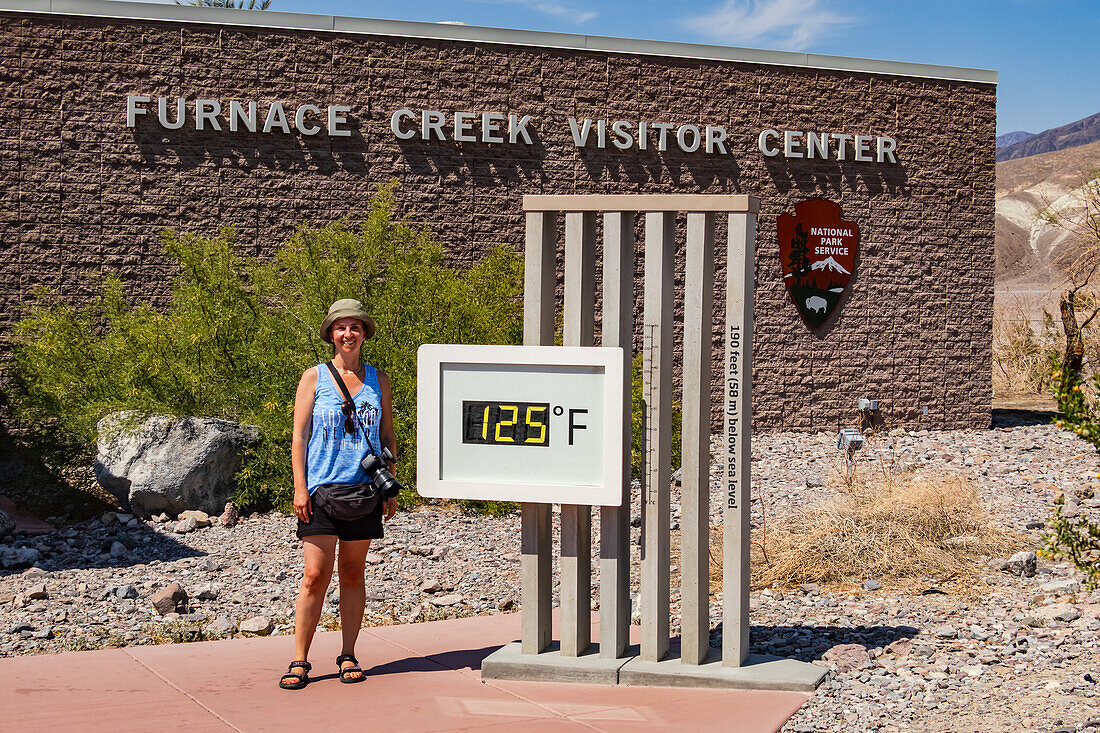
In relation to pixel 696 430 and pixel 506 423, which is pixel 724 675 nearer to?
pixel 696 430

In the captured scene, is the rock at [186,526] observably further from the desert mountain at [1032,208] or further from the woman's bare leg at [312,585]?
the desert mountain at [1032,208]

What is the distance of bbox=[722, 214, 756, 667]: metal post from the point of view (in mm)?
5641

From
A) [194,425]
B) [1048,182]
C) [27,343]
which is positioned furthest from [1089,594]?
[1048,182]

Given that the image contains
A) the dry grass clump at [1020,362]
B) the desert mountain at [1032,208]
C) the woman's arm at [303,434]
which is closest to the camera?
the woman's arm at [303,434]

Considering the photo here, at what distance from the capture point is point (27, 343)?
12.8 metres

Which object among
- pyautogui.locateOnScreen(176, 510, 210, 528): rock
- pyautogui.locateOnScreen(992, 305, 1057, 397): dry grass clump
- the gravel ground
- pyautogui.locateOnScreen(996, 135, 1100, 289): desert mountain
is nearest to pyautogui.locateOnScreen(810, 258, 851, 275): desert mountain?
the gravel ground

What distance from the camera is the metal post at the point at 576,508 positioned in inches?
229

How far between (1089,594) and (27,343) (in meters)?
10.8

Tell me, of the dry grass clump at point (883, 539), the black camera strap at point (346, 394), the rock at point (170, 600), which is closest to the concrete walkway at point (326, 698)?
the rock at point (170, 600)

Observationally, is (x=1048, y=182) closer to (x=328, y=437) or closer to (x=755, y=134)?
(x=755, y=134)

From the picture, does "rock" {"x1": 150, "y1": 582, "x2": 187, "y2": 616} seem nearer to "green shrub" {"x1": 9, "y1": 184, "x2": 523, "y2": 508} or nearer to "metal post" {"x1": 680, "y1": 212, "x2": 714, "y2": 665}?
"green shrub" {"x1": 9, "y1": 184, "x2": 523, "y2": 508}

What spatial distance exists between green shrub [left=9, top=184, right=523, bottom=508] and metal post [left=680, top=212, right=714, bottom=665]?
4930 mm

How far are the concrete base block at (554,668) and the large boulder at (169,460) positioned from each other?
17.4 feet

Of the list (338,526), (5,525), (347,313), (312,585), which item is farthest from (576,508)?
(5,525)
